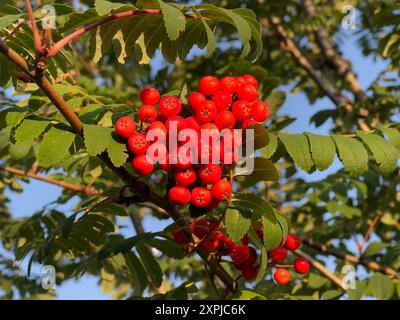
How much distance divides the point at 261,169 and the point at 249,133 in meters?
0.17

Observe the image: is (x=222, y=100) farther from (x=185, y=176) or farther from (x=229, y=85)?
(x=185, y=176)

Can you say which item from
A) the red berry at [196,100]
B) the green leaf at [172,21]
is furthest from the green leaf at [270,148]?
the green leaf at [172,21]

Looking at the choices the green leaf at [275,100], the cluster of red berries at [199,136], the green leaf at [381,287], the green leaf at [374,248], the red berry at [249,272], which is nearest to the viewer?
the cluster of red berries at [199,136]

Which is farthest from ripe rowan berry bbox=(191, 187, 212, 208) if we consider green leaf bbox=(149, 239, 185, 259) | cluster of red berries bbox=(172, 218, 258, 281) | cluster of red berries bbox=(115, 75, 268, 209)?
green leaf bbox=(149, 239, 185, 259)

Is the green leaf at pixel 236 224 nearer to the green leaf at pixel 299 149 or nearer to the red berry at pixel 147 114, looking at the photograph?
the green leaf at pixel 299 149

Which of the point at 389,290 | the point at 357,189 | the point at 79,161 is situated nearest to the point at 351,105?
the point at 357,189

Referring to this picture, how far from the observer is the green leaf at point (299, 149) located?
7.97 feet

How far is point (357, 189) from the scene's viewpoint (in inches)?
174

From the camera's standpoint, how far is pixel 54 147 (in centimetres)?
226

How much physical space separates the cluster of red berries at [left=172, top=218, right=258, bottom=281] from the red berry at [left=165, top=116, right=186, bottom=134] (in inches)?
18.7

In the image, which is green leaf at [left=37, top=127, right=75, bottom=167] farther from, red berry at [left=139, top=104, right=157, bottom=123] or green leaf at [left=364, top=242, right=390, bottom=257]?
green leaf at [left=364, top=242, right=390, bottom=257]

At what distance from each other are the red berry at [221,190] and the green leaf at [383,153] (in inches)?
25.5
